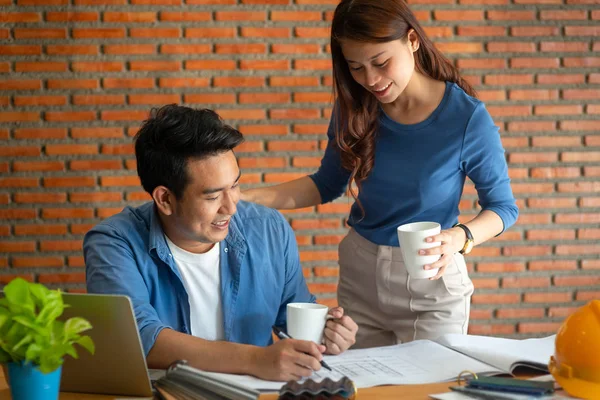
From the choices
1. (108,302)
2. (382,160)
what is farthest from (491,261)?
(108,302)

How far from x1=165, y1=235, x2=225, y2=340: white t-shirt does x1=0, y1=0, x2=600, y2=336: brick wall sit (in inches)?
73.7

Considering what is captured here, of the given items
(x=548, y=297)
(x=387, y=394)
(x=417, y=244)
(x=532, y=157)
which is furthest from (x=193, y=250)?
(x=548, y=297)

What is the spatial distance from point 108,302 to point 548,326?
3.08 meters

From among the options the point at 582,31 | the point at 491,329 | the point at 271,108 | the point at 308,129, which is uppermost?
the point at 582,31

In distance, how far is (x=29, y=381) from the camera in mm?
1154

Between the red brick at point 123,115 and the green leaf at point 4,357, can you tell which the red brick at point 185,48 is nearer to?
the red brick at point 123,115

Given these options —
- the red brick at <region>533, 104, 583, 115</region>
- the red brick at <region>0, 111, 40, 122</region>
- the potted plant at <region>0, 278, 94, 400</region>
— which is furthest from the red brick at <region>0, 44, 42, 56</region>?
the potted plant at <region>0, 278, 94, 400</region>

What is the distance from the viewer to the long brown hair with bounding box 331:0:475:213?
72.6 inches

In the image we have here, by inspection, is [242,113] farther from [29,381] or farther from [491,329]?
[29,381]

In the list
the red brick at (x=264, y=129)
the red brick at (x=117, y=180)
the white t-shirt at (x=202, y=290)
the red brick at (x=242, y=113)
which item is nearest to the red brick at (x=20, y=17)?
the red brick at (x=117, y=180)

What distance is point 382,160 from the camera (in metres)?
2.00

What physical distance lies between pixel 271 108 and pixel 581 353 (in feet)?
8.45

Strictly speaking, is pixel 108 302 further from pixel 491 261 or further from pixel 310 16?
pixel 491 261

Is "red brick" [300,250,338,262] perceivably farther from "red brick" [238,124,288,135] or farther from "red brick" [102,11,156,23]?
"red brick" [102,11,156,23]
